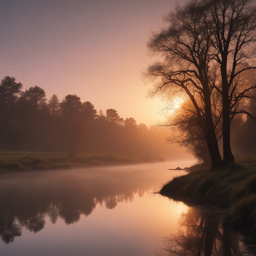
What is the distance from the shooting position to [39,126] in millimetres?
77375

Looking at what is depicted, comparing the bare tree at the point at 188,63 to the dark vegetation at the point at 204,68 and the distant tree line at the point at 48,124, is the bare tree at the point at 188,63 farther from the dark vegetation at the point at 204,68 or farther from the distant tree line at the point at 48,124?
the distant tree line at the point at 48,124

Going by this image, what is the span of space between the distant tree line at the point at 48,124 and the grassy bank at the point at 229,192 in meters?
39.2

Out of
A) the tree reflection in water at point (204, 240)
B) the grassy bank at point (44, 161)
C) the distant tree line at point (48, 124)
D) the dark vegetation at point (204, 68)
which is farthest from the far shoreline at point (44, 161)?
the tree reflection in water at point (204, 240)

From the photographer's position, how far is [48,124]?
80.1m

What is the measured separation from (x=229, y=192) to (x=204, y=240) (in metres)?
4.36

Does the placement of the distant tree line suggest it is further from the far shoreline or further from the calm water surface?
the calm water surface

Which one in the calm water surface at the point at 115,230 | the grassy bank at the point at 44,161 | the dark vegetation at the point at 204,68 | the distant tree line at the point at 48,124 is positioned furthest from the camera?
the distant tree line at the point at 48,124

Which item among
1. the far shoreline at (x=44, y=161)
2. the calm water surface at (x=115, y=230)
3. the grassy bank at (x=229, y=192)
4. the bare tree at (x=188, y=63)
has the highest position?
the bare tree at (x=188, y=63)

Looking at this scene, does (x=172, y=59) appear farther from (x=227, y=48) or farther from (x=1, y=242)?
(x=1, y=242)

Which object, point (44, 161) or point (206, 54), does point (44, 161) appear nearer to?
point (44, 161)

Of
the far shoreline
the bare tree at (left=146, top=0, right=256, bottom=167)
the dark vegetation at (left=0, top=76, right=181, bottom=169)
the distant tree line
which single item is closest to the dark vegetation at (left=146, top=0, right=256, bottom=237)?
the bare tree at (left=146, top=0, right=256, bottom=167)

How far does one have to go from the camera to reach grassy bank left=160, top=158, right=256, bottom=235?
696 cm

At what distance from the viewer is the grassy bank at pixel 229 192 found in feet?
22.8

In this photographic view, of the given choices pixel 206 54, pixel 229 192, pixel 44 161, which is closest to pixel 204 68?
pixel 206 54
